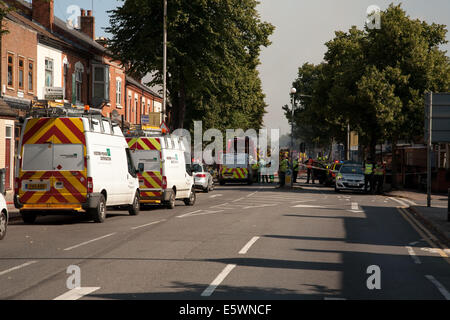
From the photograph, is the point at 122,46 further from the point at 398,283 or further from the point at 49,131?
the point at 398,283

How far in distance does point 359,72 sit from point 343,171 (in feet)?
23.5

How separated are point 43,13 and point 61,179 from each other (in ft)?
80.2

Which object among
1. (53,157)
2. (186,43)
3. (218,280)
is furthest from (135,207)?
(186,43)

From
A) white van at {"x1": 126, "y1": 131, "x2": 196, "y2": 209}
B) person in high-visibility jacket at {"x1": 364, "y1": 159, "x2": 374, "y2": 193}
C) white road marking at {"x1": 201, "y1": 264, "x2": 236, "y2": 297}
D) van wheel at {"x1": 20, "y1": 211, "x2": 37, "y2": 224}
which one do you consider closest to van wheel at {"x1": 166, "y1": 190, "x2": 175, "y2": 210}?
white van at {"x1": 126, "y1": 131, "x2": 196, "y2": 209}

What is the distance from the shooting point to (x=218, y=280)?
9312 mm

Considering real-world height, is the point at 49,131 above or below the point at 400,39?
below

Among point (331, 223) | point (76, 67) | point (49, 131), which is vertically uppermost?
point (76, 67)

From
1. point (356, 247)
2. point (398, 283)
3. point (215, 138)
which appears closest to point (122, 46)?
point (215, 138)

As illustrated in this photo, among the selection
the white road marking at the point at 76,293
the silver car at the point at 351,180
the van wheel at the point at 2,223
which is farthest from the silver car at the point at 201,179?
the white road marking at the point at 76,293

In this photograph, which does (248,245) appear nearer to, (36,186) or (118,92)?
(36,186)

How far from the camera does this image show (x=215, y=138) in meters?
59.0

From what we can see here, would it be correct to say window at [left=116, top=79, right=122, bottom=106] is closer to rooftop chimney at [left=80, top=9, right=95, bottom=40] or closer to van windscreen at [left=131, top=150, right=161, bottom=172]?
rooftop chimney at [left=80, top=9, right=95, bottom=40]

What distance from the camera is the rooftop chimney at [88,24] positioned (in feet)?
169
